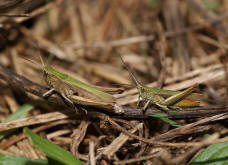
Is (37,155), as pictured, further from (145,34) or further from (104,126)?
(145,34)

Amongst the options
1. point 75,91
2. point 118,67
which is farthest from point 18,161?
point 118,67

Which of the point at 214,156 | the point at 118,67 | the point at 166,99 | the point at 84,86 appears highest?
the point at 84,86

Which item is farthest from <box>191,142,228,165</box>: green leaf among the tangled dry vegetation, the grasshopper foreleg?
the grasshopper foreleg

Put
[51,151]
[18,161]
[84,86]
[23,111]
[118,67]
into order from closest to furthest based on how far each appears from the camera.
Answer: [51,151] < [18,161] < [84,86] < [23,111] < [118,67]

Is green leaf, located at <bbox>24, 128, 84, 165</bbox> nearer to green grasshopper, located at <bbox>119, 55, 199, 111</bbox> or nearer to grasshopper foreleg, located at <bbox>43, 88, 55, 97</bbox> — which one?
grasshopper foreleg, located at <bbox>43, 88, 55, 97</bbox>

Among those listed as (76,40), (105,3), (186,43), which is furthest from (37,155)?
(105,3)

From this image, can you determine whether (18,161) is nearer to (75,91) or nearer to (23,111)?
(23,111)
